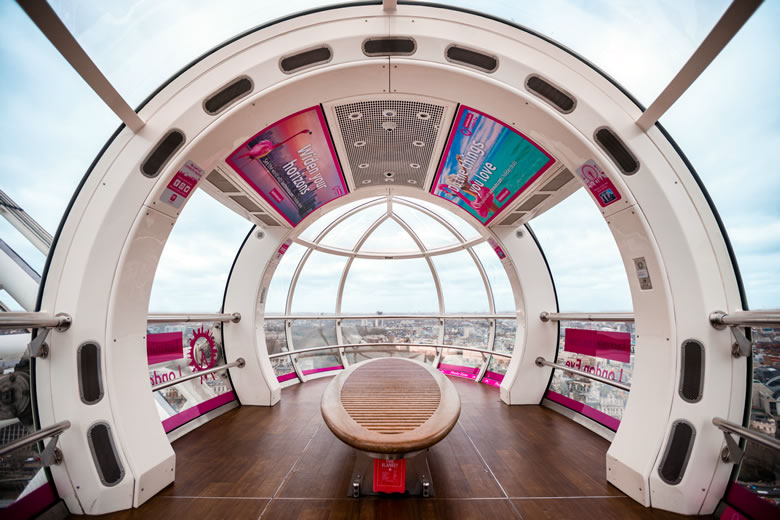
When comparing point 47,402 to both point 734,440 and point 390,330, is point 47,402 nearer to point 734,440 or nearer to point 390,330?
point 734,440

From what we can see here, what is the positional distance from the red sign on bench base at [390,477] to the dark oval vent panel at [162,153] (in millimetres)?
3379

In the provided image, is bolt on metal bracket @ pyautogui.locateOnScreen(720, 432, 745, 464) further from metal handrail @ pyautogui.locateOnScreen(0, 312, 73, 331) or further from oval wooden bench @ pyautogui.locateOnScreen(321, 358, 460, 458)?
metal handrail @ pyautogui.locateOnScreen(0, 312, 73, 331)

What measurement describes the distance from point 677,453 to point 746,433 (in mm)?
506

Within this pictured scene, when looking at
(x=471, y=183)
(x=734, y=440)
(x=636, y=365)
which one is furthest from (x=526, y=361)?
(x=471, y=183)

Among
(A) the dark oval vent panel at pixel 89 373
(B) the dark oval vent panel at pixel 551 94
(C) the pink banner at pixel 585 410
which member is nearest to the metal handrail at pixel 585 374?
(C) the pink banner at pixel 585 410

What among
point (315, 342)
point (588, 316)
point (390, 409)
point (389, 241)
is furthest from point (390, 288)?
point (390, 409)

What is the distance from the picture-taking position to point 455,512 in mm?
2381

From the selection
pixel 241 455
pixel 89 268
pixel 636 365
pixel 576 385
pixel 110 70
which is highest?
pixel 110 70

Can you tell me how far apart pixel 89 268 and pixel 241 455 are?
2561mm

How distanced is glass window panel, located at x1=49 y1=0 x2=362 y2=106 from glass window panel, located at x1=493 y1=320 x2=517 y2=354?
267 inches

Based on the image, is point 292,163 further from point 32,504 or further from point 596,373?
point 596,373

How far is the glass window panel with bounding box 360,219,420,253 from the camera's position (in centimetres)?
835

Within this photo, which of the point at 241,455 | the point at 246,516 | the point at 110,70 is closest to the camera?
the point at 110,70

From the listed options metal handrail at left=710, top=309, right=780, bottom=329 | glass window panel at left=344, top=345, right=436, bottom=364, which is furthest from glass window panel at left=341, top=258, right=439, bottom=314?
metal handrail at left=710, top=309, right=780, bottom=329
